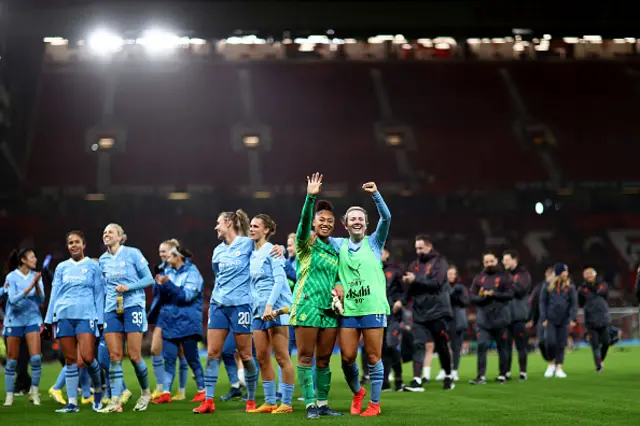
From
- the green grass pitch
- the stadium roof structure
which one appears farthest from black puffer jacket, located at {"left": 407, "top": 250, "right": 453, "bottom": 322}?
the stadium roof structure

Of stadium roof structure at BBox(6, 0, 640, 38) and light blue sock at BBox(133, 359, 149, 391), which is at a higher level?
stadium roof structure at BBox(6, 0, 640, 38)

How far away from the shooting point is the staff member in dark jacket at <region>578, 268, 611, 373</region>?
61.9 feet

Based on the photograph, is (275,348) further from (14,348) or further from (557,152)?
(557,152)

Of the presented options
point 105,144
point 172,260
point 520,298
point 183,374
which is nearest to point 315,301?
point 172,260

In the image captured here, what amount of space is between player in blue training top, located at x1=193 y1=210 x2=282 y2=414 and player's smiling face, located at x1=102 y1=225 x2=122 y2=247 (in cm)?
131

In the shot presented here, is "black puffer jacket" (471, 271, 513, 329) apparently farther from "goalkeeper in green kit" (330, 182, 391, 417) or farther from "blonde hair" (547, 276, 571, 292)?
"goalkeeper in green kit" (330, 182, 391, 417)

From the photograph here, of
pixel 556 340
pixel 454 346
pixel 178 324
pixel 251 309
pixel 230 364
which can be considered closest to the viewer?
pixel 251 309

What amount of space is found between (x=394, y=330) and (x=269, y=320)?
449 cm

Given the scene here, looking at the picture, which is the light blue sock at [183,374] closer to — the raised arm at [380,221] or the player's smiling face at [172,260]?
the player's smiling face at [172,260]

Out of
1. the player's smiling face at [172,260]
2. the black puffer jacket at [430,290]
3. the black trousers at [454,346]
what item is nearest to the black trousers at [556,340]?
the black trousers at [454,346]

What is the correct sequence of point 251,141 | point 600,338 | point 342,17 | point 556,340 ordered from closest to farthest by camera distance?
point 556,340
point 600,338
point 342,17
point 251,141

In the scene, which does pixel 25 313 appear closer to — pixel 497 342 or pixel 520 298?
pixel 497 342

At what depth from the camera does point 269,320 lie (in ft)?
32.8

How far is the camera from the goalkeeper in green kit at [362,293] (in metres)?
9.32
